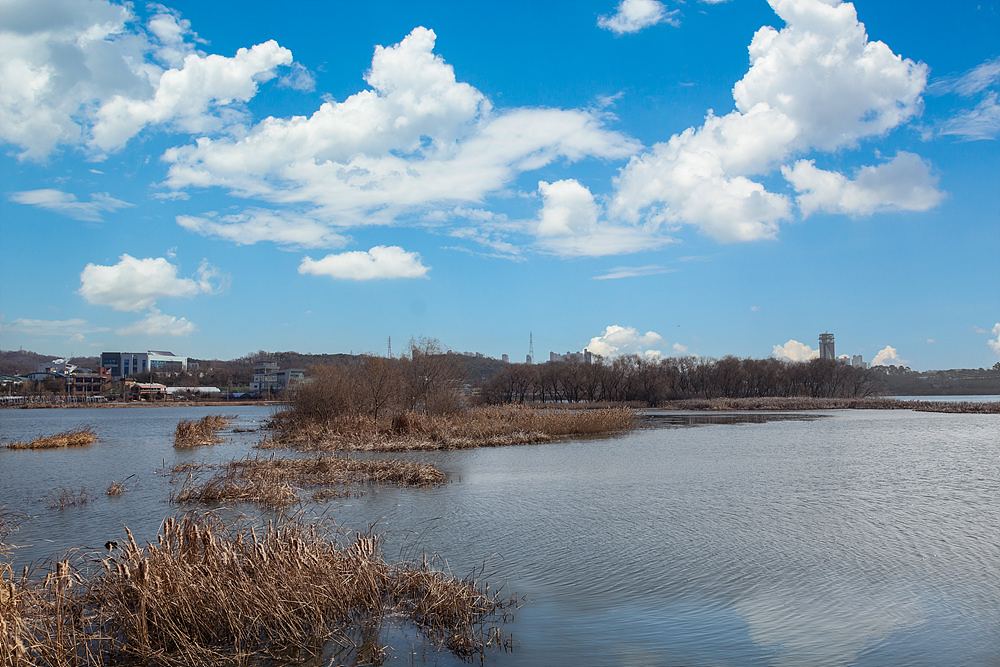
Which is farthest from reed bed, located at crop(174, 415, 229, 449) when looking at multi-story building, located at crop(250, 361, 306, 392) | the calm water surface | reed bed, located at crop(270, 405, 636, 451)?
multi-story building, located at crop(250, 361, 306, 392)

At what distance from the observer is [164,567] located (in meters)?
7.31

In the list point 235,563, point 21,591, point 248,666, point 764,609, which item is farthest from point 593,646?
point 21,591

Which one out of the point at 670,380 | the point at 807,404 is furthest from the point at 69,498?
the point at 670,380

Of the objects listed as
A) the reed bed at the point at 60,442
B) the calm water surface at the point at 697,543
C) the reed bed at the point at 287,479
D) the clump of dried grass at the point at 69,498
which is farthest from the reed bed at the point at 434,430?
the clump of dried grass at the point at 69,498

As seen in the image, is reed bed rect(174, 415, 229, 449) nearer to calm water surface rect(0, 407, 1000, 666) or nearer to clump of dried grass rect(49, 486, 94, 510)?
calm water surface rect(0, 407, 1000, 666)

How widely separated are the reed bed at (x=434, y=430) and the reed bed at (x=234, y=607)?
2151 cm

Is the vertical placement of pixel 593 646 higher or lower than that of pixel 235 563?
lower

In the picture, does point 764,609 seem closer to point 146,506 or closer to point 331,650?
point 331,650

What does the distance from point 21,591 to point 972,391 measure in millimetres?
169770

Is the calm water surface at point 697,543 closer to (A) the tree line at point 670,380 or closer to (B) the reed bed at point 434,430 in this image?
(B) the reed bed at point 434,430

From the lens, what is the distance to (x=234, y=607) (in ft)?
23.7

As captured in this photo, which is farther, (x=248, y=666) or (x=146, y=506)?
(x=146, y=506)

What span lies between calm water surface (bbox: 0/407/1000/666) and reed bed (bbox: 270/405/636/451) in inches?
231

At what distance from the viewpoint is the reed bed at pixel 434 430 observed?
31203 mm
